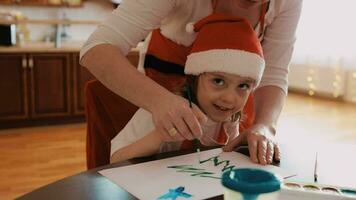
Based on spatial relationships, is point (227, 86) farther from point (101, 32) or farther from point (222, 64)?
point (101, 32)

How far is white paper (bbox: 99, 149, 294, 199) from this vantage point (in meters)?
0.74

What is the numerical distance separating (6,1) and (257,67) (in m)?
3.68

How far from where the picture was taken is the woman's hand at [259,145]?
93cm

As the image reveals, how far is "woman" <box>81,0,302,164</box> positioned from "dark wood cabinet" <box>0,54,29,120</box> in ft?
8.59

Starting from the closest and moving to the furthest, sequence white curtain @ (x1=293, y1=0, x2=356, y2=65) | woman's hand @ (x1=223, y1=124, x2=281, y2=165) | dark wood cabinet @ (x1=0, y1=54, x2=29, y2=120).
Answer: woman's hand @ (x1=223, y1=124, x2=281, y2=165)
dark wood cabinet @ (x1=0, y1=54, x2=29, y2=120)
white curtain @ (x1=293, y1=0, x2=356, y2=65)

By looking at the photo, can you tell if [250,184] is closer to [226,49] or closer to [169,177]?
[169,177]

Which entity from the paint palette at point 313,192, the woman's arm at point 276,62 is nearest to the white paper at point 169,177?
the paint palette at point 313,192

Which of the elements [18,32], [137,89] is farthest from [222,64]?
[18,32]

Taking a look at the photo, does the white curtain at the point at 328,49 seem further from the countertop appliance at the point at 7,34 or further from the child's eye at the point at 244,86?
the child's eye at the point at 244,86

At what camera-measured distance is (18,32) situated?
3.81 metres

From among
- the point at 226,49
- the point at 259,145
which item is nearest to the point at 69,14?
the point at 226,49

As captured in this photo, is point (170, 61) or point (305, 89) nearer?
point (170, 61)

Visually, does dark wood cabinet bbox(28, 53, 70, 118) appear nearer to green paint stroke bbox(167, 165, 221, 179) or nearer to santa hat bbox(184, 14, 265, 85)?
santa hat bbox(184, 14, 265, 85)

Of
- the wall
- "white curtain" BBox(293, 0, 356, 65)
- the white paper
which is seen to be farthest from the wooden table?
"white curtain" BBox(293, 0, 356, 65)
